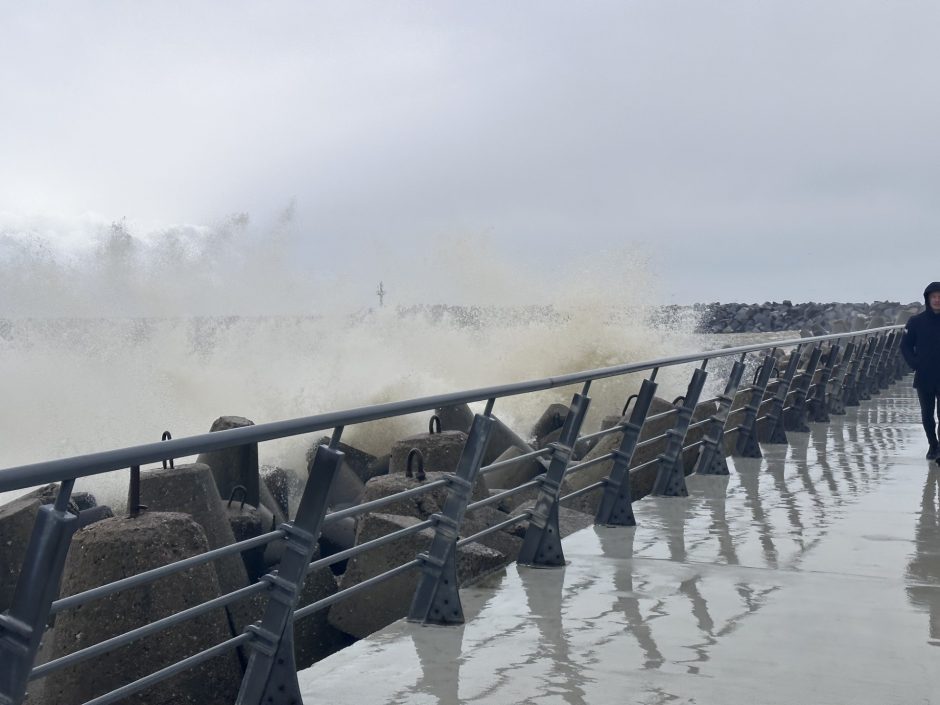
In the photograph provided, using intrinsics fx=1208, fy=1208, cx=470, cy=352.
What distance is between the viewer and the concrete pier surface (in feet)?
14.1

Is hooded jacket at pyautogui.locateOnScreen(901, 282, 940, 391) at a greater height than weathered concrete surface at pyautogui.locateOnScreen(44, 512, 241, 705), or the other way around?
hooded jacket at pyautogui.locateOnScreen(901, 282, 940, 391)

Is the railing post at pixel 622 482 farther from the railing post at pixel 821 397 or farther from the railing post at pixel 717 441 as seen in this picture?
the railing post at pixel 821 397

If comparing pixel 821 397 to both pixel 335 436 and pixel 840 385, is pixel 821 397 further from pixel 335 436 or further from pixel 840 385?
pixel 335 436

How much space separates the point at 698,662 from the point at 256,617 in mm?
3062

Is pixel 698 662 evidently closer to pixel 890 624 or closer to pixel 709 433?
pixel 890 624

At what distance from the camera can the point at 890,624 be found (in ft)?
17.2

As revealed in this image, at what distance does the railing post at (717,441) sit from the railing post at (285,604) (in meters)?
6.65

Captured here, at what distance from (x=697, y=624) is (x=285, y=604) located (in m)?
2.03

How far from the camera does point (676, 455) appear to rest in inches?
353

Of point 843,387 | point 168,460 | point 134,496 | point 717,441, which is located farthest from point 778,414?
point 134,496

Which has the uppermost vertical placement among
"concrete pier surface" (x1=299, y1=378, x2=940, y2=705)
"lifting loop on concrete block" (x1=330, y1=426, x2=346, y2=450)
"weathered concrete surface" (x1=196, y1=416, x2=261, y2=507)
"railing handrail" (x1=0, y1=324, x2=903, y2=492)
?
"railing handrail" (x1=0, y1=324, x2=903, y2=492)

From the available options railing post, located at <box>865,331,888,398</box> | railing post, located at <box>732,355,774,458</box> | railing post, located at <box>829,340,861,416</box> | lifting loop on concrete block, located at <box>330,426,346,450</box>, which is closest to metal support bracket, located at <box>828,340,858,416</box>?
railing post, located at <box>829,340,861,416</box>

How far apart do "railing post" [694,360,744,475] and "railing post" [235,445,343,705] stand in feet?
21.8

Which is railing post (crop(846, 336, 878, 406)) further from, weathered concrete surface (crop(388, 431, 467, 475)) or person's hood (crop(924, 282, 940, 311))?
weathered concrete surface (crop(388, 431, 467, 475))
